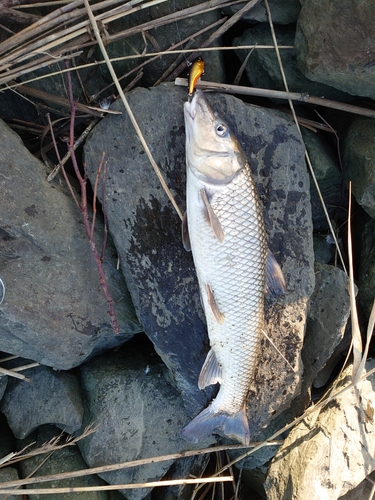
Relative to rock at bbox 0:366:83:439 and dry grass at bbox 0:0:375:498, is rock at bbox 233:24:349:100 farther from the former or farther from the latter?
rock at bbox 0:366:83:439

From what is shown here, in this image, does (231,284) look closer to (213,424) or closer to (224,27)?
(213,424)

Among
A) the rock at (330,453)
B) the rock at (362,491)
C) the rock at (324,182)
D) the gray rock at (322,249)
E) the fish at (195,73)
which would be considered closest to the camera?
the fish at (195,73)

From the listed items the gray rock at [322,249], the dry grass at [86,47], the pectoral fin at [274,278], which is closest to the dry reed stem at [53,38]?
the dry grass at [86,47]

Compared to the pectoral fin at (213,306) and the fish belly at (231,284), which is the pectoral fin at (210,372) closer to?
the fish belly at (231,284)

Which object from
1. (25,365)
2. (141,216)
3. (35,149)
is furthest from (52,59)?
(25,365)

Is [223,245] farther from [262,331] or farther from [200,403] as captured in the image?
[200,403]

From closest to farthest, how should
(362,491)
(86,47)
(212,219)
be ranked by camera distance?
1. (212,219)
2. (86,47)
3. (362,491)

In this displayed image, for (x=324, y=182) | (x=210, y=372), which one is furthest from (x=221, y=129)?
(x=210, y=372)
